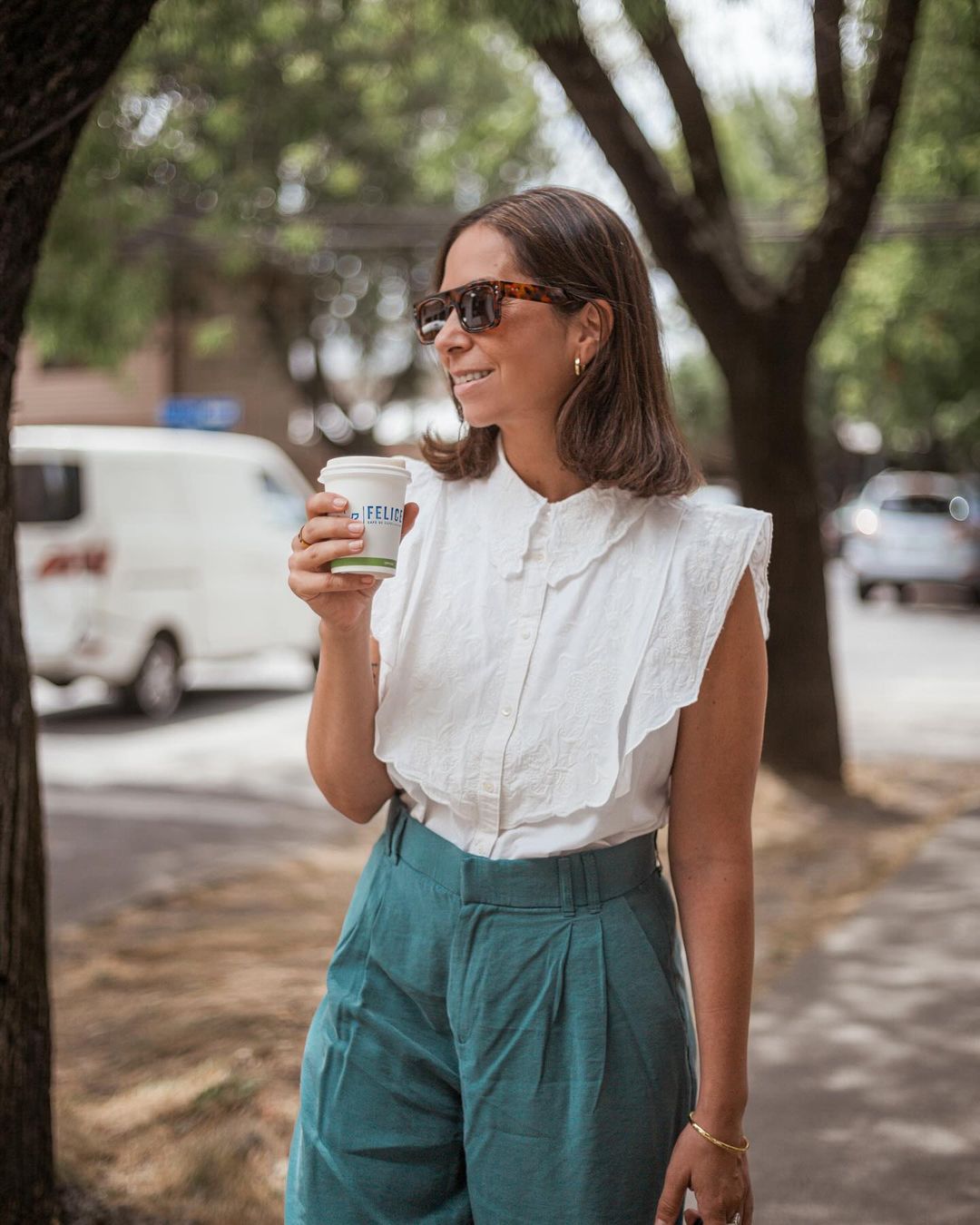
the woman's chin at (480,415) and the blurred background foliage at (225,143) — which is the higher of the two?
the blurred background foliage at (225,143)

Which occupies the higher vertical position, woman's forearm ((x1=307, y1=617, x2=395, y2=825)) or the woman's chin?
the woman's chin

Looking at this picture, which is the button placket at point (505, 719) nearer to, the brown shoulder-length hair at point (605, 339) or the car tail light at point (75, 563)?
the brown shoulder-length hair at point (605, 339)

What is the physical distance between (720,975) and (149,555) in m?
9.62

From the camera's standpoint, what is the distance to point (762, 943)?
5605 mm

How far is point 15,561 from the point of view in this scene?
2910mm

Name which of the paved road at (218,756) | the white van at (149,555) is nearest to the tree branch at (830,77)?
the paved road at (218,756)

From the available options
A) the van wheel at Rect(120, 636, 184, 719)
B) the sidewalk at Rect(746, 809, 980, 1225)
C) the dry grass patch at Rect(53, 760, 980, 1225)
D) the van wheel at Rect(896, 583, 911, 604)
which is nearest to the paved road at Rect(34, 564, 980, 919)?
the van wheel at Rect(120, 636, 184, 719)

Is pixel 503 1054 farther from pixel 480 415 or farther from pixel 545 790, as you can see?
pixel 480 415

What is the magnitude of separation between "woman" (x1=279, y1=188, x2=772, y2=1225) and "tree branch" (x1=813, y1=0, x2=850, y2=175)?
5.15 m

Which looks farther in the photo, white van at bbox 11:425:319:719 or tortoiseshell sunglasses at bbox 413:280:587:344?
white van at bbox 11:425:319:719

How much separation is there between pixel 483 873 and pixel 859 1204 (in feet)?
7.13

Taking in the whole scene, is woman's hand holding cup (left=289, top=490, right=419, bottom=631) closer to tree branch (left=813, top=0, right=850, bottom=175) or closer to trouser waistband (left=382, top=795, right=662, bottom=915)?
trouser waistband (left=382, top=795, right=662, bottom=915)

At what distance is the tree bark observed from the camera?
2559mm

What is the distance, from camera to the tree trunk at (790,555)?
26.2 ft
